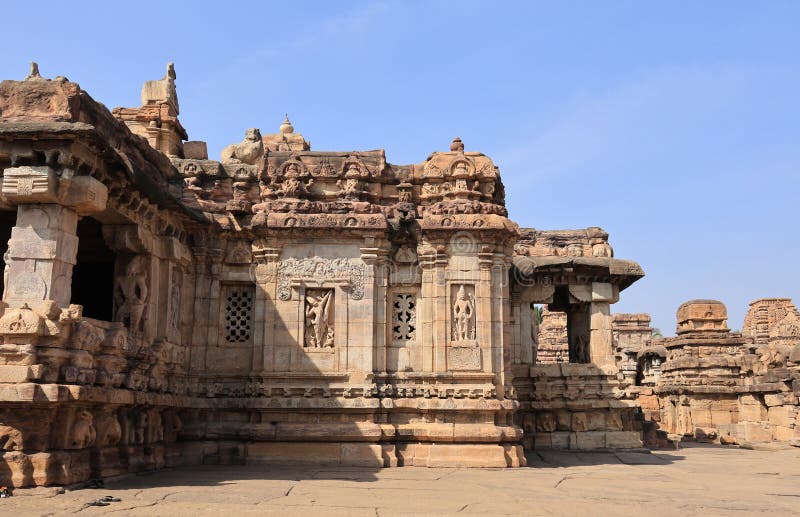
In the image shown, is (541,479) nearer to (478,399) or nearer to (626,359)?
(478,399)

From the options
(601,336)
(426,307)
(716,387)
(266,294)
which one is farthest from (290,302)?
(716,387)

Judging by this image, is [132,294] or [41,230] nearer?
[41,230]

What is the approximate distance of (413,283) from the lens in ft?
48.0

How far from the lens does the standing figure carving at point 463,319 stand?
14.1 metres

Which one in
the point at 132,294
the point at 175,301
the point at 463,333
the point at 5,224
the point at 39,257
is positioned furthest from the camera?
the point at 463,333

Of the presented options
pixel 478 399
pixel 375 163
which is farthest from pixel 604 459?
pixel 375 163

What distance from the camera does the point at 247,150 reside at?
16.1m

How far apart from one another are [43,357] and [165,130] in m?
7.74

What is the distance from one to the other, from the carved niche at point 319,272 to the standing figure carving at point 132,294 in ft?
8.78

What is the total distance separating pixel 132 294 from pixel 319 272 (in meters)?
3.45

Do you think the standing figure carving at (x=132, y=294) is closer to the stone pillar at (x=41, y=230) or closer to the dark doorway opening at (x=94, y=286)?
the stone pillar at (x=41, y=230)

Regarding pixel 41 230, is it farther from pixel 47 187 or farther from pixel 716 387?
pixel 716 387

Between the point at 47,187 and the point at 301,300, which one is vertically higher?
the point at 47,187

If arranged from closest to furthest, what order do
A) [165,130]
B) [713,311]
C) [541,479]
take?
[541,479]
[165,130]
[713,311]
